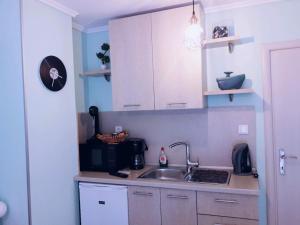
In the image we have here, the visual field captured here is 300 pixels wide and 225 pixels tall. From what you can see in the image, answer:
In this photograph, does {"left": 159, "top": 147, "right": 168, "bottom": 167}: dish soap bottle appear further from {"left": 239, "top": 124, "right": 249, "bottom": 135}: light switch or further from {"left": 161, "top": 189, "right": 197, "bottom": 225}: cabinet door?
{"left": 239, "top": 124, "right": 249, "bottom": 135}: light switch

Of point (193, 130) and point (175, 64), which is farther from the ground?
→ point (175, 64)

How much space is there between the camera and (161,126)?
2.62m

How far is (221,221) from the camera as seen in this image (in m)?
1.90

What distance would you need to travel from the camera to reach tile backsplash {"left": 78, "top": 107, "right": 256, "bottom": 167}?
2359 mm

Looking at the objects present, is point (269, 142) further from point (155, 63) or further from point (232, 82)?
point (155, 63)

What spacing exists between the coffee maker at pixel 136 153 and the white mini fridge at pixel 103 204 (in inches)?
14.8

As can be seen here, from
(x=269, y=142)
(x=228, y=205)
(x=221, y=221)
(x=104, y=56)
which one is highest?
(x=104, y=56)

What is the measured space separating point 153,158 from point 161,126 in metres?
0.35

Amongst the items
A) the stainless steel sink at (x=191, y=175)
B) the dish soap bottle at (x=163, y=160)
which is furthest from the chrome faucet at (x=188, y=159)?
the dish soap bottle at (x=163, y=160)

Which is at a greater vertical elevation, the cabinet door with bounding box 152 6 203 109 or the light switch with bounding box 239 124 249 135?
the cabinet door with bounding box 152 6 203 109

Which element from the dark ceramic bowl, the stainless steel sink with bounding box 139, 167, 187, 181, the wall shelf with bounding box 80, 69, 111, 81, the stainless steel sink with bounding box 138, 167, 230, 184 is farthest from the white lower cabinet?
the wall shelf with bounding box 80, 69, 111, 81

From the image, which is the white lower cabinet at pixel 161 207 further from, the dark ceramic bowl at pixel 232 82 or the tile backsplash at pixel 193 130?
the dark ceramic bowl at pixel 232 82

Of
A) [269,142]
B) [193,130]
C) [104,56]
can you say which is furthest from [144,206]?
[104,56]

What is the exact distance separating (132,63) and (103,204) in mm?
1291
